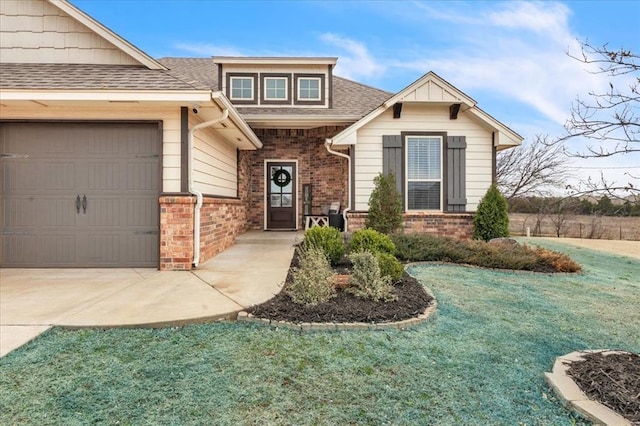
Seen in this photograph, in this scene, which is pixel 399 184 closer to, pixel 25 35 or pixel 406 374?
pixel 406 374

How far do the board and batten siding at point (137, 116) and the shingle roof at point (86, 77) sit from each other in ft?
1.20

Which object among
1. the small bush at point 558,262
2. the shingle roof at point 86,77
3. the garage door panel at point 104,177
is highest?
the shingle roof at point 86,77

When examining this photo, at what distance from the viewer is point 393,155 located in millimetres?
8336

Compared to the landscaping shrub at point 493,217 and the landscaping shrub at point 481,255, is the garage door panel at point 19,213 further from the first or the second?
the landscaping shrub at point 493,217

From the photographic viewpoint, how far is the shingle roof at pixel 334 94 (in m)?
9.71

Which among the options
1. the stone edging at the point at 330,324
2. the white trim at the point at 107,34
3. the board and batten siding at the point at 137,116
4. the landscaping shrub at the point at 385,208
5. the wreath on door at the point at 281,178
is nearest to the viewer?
the stone edging at the point at 330,324

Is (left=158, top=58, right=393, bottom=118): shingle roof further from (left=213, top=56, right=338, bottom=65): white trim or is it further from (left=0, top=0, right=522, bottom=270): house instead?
(left=0, top=0, right=522, bottom=270): house

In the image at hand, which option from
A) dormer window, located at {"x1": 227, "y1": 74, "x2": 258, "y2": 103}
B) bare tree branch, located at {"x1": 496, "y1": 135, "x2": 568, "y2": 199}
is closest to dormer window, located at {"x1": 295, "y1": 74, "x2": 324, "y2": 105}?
dormer window, located at {"x1": 227, "y1": 74, "x2": 258, "y2": 103}

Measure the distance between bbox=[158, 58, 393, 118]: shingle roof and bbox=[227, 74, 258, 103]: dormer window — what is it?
418 millimetres

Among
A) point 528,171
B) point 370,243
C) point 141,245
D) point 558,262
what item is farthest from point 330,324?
point 528,171

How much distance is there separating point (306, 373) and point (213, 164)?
213 inches

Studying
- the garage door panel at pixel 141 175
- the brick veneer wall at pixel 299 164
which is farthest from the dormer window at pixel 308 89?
the garage door panel at pixel 141 175

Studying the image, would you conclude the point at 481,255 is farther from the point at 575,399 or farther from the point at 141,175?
the point at 141,175

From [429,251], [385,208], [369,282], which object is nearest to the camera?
[369,282]
